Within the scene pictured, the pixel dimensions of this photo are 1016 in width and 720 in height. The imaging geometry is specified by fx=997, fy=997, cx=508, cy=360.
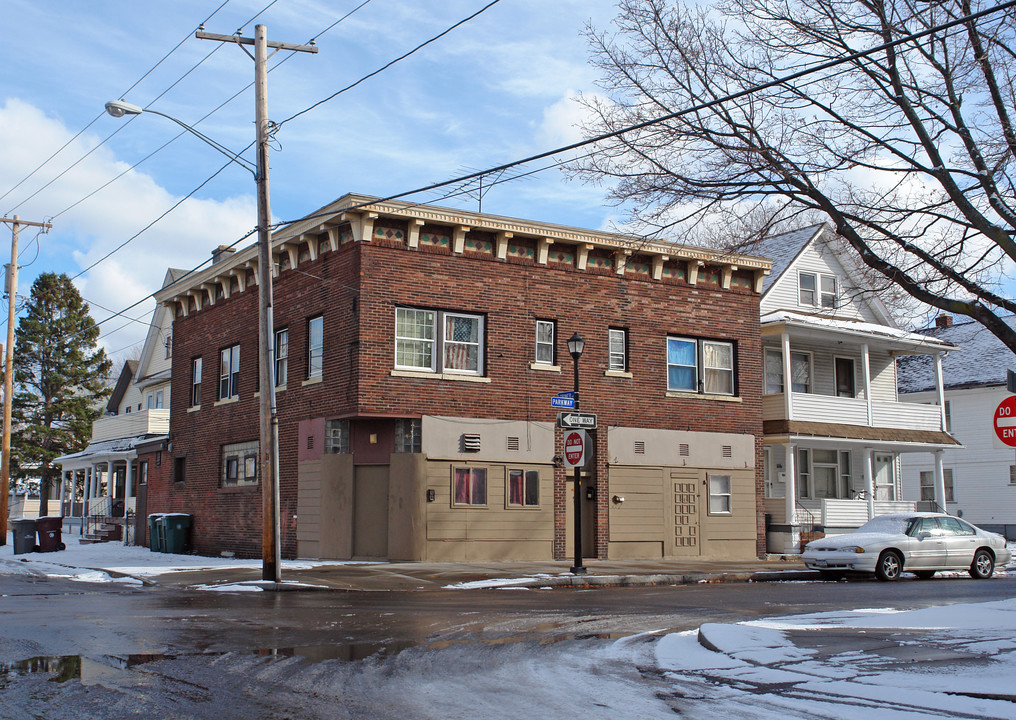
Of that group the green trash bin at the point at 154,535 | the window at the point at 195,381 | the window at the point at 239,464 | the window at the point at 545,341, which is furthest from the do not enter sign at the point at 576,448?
the window at the point at 195,381

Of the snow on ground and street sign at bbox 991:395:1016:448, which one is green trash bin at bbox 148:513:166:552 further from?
street sign at bbox 991:395:1016:448

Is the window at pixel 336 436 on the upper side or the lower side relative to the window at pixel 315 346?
lower

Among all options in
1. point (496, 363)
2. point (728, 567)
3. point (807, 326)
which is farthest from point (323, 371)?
point (807, 326)

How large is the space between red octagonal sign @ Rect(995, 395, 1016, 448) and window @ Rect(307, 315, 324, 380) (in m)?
15.6

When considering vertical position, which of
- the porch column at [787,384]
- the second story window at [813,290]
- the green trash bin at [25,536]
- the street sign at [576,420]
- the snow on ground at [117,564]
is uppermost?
the second story window at [813,290]

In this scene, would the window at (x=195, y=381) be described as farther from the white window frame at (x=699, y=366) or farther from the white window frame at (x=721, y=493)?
the white window frame at (x=721, y=493)

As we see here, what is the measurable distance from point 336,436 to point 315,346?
2343 mm

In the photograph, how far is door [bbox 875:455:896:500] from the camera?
33094 millimetres

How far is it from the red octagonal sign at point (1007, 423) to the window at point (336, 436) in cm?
1485

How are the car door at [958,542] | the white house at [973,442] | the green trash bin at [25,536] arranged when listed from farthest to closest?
the white house at [973,442]
the green trash bin at [25,536]
the car door at [958,542]

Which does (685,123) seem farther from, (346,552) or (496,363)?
(346,552)

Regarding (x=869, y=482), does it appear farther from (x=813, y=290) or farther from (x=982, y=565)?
(x=982, y=565)

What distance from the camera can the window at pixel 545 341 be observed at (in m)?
23.8

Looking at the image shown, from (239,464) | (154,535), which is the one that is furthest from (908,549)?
(154,535)
